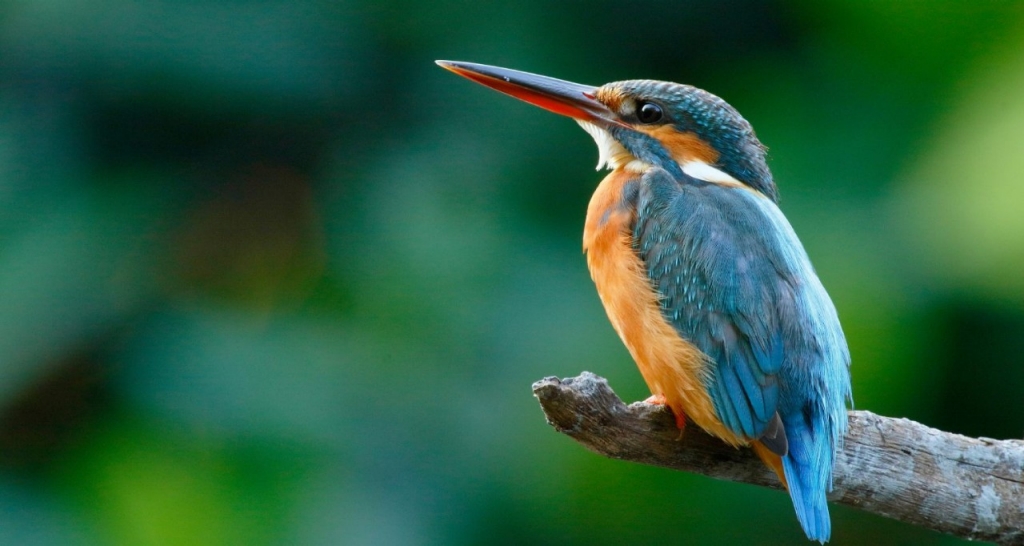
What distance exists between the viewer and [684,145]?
6.72 ft

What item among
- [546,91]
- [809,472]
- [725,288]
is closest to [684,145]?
[546,91]

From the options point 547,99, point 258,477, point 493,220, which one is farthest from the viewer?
point 493,220

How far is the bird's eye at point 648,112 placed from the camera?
207 cm

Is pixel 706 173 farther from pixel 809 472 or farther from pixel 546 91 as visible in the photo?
pixel 809 472

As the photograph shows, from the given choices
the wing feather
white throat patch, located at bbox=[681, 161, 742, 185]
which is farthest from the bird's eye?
the wing feather

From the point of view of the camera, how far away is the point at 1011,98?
9.14 feet

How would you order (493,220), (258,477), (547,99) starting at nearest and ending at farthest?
(547,99), (258,477), (493,220)

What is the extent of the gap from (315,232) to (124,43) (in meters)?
0.76

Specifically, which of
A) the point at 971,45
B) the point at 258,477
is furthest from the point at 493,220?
the point at 971,45

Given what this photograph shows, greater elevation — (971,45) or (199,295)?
(971,45)

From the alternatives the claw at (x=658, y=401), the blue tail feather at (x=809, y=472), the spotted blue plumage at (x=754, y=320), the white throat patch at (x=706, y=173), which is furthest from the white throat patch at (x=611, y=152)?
the blue tail feather at (x=809, y=472)

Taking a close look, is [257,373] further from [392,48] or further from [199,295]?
[392,48]

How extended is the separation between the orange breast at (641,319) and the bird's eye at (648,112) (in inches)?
6.4

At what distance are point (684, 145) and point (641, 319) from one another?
1.43ft
